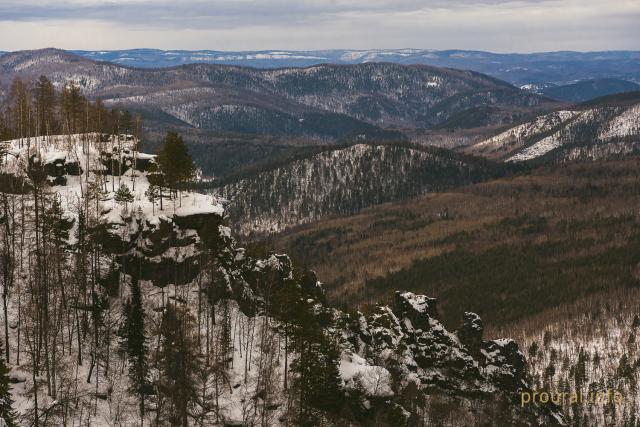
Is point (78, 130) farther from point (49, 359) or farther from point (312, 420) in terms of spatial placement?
point (312, 420)

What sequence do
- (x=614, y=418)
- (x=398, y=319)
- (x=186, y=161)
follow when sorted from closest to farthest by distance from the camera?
(x=186, y=161), (x=398, y=319), (x=614, y=418)

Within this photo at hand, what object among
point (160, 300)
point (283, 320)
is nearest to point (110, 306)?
point (160, 300)

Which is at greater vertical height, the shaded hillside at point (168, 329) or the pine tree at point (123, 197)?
the pine tree at point (123, 197)

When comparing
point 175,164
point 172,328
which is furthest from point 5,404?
point 175,164

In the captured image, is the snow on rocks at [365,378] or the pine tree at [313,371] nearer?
the pine tree at [313,371]

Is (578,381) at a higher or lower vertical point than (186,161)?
lower

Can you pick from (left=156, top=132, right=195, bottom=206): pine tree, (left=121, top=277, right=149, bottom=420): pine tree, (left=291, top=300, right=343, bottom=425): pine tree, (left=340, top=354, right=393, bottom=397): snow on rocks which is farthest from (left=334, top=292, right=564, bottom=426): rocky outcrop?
(left=121, top=277, right=149, bottom=420): pine tree

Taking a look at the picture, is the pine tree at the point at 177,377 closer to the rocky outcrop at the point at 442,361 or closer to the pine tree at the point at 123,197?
the pine tree at the point at 123,197

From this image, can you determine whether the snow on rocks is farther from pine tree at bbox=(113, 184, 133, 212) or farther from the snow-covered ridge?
pine tree at bbox=(113, 184, 133, 212)

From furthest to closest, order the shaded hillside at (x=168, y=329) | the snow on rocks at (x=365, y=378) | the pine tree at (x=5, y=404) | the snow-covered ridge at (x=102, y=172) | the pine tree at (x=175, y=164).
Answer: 1. the pine tree at (x=175, y=164)
2. the snow-covered ridge at (x=102, y=172)
3. the snow on rocks at (x=365, y=378)
4. the shaded hillside at (x=168, y=329)
5. the pine tree at (x=5, y=404)

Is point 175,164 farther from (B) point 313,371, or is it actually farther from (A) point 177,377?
(B) point 313,371

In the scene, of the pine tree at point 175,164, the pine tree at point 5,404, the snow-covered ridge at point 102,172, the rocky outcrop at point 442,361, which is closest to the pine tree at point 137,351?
the pine tree at point 5,404
